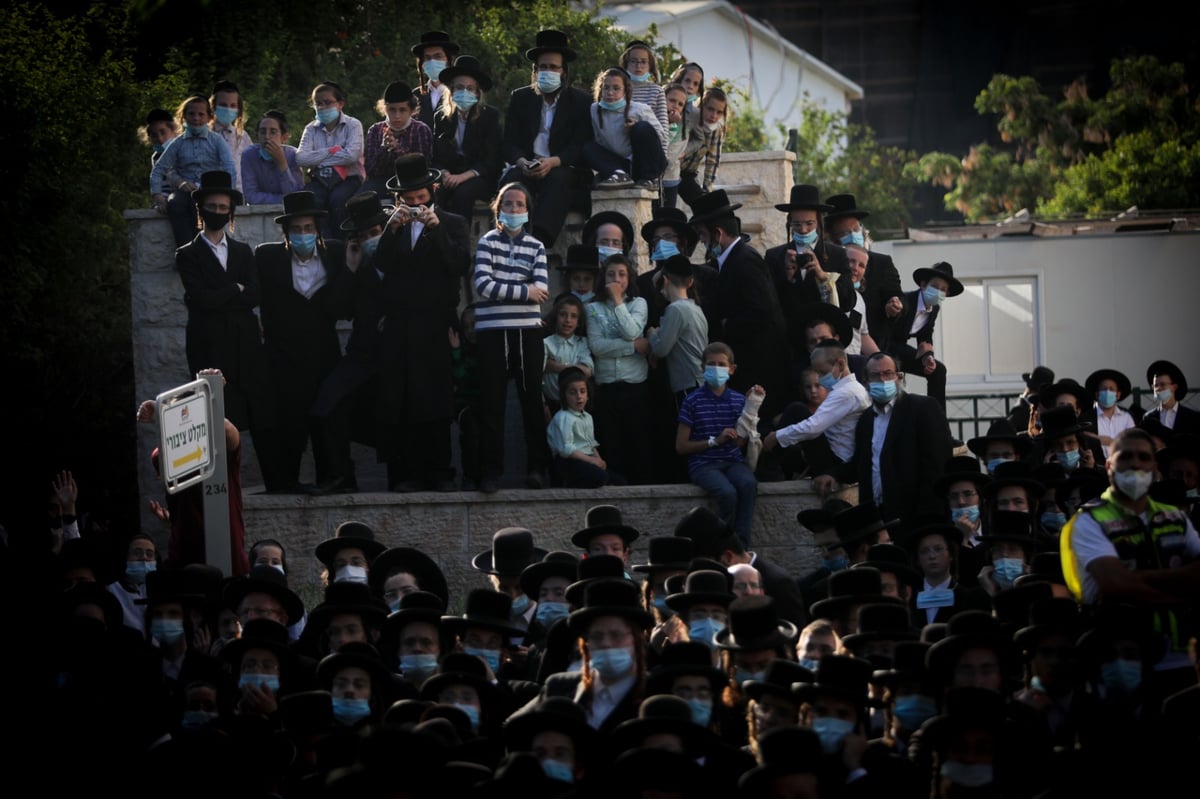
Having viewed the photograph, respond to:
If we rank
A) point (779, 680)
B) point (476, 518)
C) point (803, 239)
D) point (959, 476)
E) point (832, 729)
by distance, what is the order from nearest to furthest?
1. point (832, 729)
2. point (779, 680)
3. point (959, 476)
4. point (476, 518)
5. point (803, 239)

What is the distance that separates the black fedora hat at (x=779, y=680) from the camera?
31.1 ft

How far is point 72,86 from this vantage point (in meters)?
21.1

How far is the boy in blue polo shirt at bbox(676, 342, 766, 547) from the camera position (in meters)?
14.4

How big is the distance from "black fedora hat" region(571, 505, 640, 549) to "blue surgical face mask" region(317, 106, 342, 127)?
17.5 feet

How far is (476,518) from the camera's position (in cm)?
1515

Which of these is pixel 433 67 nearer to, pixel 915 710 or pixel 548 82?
pixel 548 82

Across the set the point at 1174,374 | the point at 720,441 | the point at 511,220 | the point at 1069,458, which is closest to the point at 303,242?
the point at 511,220

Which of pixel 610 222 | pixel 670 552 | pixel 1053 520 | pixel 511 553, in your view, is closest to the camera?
pixel 670 552

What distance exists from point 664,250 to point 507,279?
4.37 ft

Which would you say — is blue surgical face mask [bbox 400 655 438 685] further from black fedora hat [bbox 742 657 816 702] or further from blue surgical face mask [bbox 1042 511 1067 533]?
blue surgical face mask [bbox 1042 511 1067 533]

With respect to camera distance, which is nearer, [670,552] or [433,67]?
[670,552]

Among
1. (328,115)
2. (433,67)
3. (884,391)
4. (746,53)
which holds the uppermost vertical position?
(746,53)

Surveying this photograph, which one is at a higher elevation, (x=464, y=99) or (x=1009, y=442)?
(x=464, y=99)

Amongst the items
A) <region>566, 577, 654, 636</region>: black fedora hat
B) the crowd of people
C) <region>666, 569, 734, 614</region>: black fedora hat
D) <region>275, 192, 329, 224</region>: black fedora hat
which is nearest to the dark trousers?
the crowd of people
